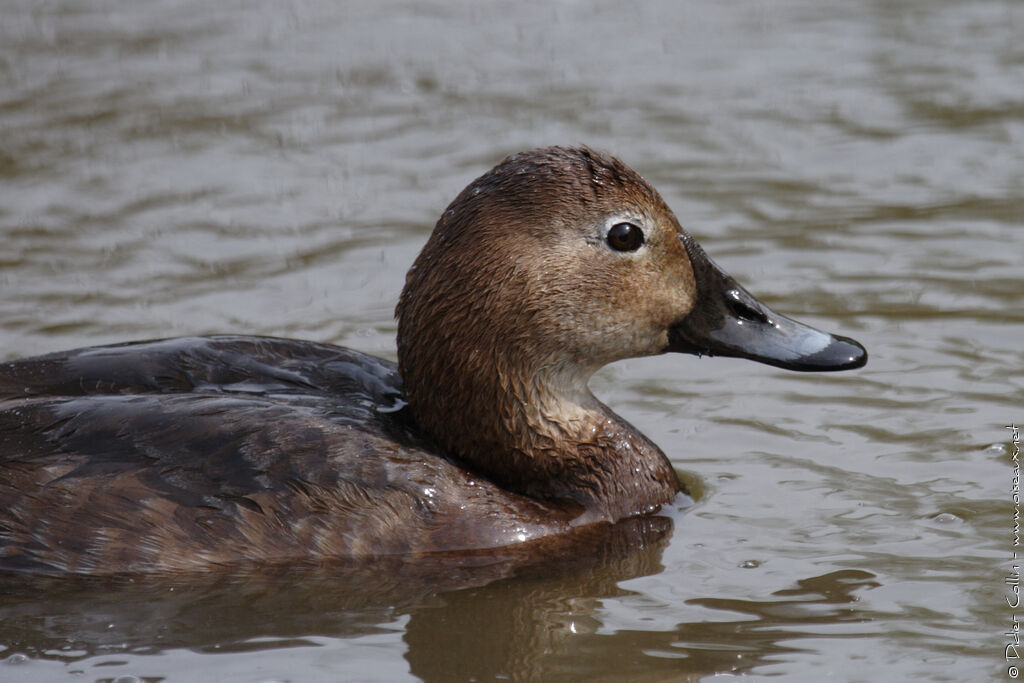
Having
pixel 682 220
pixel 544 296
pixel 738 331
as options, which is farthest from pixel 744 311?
pixel 682 220

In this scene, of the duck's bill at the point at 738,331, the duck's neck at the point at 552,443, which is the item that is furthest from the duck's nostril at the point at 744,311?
the duck's neck at the point at 552,443

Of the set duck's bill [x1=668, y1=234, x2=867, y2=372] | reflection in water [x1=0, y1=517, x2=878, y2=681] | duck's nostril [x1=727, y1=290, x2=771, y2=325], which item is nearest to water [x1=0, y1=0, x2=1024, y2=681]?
reflection in water [x1=0, y1=517, x2=878, y2=681]

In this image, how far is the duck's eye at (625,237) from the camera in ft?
20.2

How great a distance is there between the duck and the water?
0.21 meters

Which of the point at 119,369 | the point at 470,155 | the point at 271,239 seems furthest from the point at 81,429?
the point at 470,155

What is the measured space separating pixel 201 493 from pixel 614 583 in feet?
4.82

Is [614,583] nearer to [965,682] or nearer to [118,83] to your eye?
[965,682]

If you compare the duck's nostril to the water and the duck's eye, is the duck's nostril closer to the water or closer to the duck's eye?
the duck's eye

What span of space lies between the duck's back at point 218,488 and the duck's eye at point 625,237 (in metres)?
1.02

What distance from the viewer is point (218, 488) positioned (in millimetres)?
5695

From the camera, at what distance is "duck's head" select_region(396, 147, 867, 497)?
19.8 ft

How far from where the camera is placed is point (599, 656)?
17.2ft

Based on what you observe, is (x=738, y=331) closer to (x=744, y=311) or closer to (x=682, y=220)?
(x=744, y=311)

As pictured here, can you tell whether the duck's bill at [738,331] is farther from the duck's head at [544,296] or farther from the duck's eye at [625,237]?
the duck's eye at [625,237]
